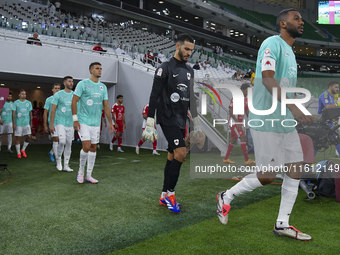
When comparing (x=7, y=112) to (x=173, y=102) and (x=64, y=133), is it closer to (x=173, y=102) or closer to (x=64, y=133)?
(x=64, y=133)

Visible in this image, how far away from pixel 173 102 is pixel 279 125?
1297 mm

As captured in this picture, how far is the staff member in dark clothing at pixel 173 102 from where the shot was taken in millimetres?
3248

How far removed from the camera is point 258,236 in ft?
8.27

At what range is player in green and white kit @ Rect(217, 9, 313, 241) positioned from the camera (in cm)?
238

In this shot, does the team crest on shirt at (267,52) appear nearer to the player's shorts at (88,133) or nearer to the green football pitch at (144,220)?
the green football pitch at (144,220)

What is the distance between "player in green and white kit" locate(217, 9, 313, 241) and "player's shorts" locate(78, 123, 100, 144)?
305cm

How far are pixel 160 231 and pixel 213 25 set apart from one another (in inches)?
1531

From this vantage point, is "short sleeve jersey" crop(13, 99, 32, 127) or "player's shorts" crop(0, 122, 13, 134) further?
"player's shorts" crop(0, 122, 13, 134)

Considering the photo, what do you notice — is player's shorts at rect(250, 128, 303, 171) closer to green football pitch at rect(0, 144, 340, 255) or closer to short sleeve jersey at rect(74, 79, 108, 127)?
green football pitch at rect(0, 144, 340, 255)

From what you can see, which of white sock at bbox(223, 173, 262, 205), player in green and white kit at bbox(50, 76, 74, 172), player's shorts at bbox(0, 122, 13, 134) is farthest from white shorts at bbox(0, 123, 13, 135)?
white sock at bbox(223, 173, 262, 205)

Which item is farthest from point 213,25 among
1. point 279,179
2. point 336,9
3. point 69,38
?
point 279,179

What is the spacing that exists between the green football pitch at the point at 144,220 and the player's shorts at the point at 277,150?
68 cm

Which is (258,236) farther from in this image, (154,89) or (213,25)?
(213,25)

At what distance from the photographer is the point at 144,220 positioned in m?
3.00
